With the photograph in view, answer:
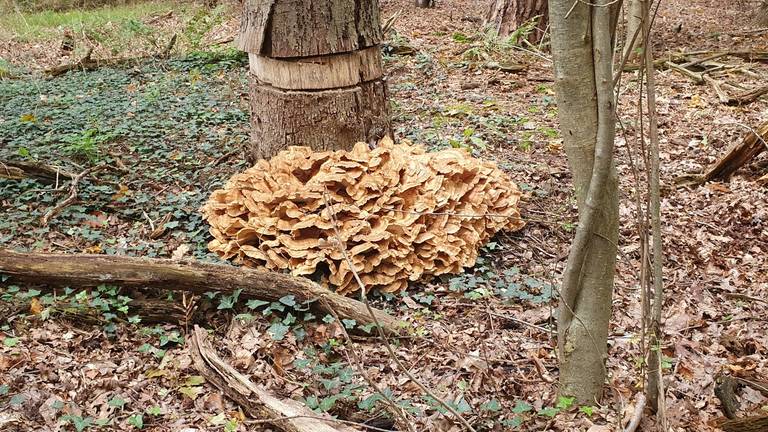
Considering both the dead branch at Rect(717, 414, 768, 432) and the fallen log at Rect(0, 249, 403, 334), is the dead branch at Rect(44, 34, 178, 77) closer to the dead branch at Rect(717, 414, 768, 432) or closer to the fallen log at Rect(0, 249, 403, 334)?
the fallen log at Rect(0, 249, 403, 334)

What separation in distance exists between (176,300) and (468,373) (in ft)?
6.31

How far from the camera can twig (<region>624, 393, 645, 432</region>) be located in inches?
109

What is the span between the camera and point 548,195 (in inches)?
219

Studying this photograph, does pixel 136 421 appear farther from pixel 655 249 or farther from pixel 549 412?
pixel 655 249

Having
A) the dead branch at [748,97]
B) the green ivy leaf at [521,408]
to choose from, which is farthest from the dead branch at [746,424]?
the dead branch at [748,97]

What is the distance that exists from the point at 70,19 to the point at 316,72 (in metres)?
14.0

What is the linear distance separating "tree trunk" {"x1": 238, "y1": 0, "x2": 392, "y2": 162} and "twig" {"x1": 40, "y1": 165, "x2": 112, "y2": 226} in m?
1.67

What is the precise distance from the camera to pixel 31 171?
216 inches

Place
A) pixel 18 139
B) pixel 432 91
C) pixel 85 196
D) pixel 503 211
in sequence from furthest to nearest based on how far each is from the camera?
pixel 432 91
pixel 18 139
pixel 85 196
pixel 503 211

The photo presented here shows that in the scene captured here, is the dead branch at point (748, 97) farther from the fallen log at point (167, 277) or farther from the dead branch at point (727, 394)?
the fallen log at point (167, 277)

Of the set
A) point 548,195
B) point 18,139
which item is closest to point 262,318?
point 548,195

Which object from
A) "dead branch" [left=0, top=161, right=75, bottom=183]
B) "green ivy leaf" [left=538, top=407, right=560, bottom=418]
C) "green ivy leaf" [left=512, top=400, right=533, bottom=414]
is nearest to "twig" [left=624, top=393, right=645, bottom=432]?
"green ivy leaf" [left=538, top=407, right=560, bottom=418]

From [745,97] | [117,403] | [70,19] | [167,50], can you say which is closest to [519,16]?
[745,97]

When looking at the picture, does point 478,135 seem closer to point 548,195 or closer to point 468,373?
point 548,195
